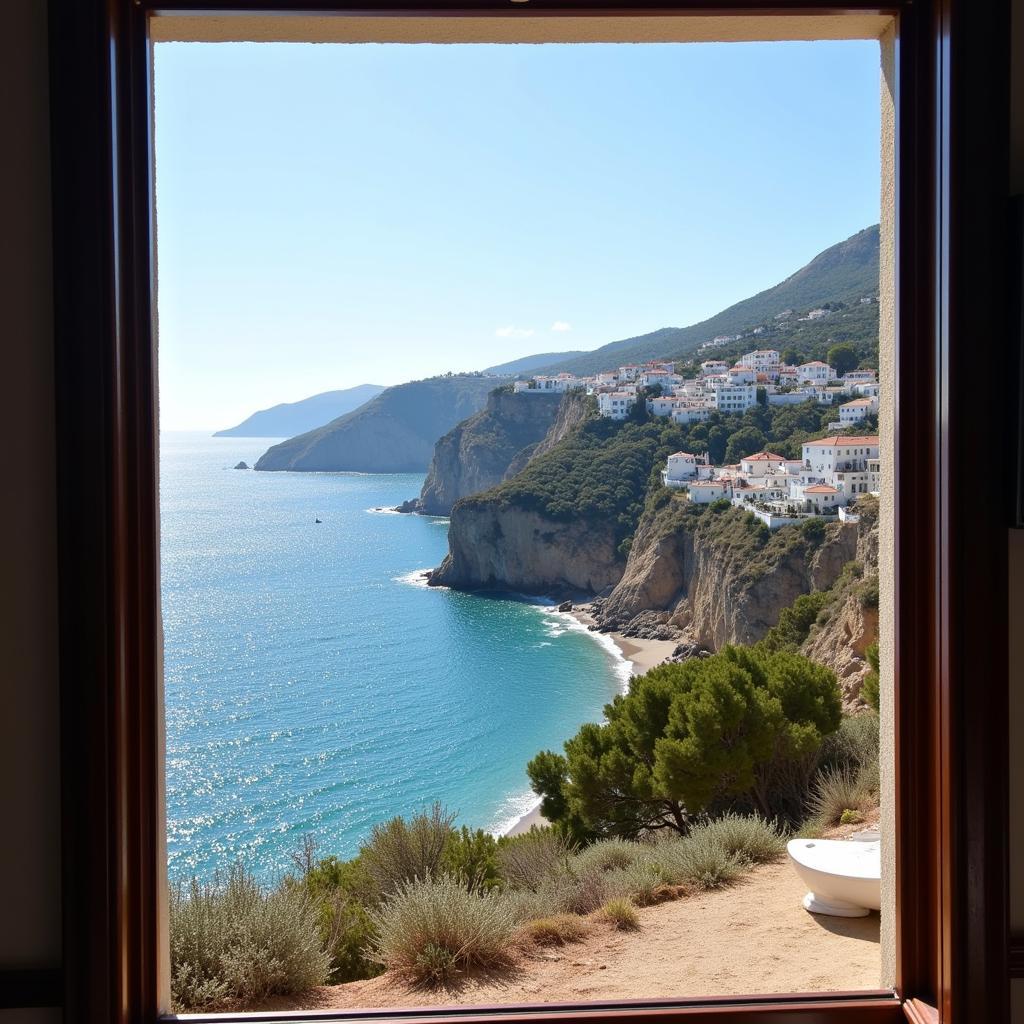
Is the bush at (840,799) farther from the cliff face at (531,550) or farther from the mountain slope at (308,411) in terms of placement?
the mountain slope at (308,411)

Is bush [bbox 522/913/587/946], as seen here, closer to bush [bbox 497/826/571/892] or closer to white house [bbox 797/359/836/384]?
bush [bbox 497/826/571/892]

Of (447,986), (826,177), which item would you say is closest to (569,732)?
(447,986)

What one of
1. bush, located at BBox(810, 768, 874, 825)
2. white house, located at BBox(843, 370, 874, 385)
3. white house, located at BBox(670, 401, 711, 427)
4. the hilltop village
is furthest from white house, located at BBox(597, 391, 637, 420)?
bush, located at BBox(810, 768, 874, 825)

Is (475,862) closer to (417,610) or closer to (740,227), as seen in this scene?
(417,610)

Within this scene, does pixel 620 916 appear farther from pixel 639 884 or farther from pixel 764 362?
pixel 764 362

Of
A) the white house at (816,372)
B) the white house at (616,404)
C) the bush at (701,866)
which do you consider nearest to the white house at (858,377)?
the white house at (816,372)
